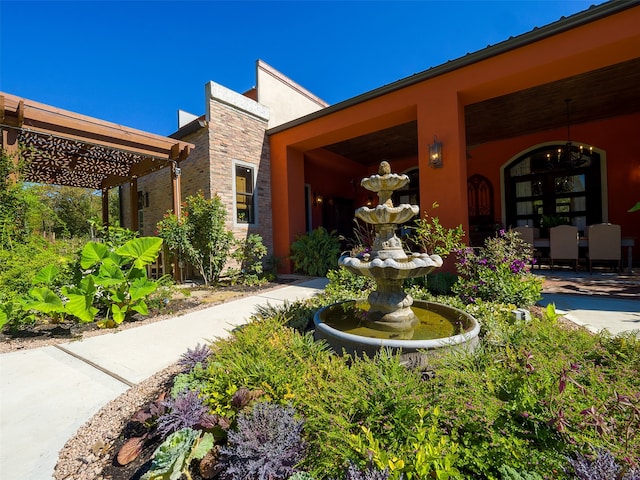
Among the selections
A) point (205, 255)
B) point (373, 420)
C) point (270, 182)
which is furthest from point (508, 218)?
point (373, 420)

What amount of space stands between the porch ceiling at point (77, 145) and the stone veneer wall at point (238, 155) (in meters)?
0.87

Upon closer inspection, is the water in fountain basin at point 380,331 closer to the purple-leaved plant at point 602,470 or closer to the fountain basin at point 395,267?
the fountain basin at point 395,267

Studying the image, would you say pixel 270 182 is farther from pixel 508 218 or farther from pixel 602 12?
pixel 508 218

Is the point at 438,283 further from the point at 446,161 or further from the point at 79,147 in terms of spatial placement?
the point at 79,147

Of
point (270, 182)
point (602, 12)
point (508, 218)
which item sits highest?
point (602, 12)

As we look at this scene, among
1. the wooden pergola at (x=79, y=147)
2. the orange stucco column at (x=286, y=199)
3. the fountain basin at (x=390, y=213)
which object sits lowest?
the fountain basin at (x=390, y=213)

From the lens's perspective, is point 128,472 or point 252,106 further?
point 252,106

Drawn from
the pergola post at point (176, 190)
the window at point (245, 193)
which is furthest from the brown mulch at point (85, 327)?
the window at point (245, 193)

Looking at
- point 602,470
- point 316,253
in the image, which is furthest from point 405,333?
point 316,253

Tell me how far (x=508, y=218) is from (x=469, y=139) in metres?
3.12

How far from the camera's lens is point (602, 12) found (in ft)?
13.1

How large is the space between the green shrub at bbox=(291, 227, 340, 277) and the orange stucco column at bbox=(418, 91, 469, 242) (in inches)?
117

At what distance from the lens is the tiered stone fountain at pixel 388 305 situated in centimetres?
248

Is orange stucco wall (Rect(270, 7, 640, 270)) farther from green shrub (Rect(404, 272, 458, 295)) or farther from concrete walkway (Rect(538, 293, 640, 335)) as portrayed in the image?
concrete walkway (Rect(538, 293, 640, 335))
